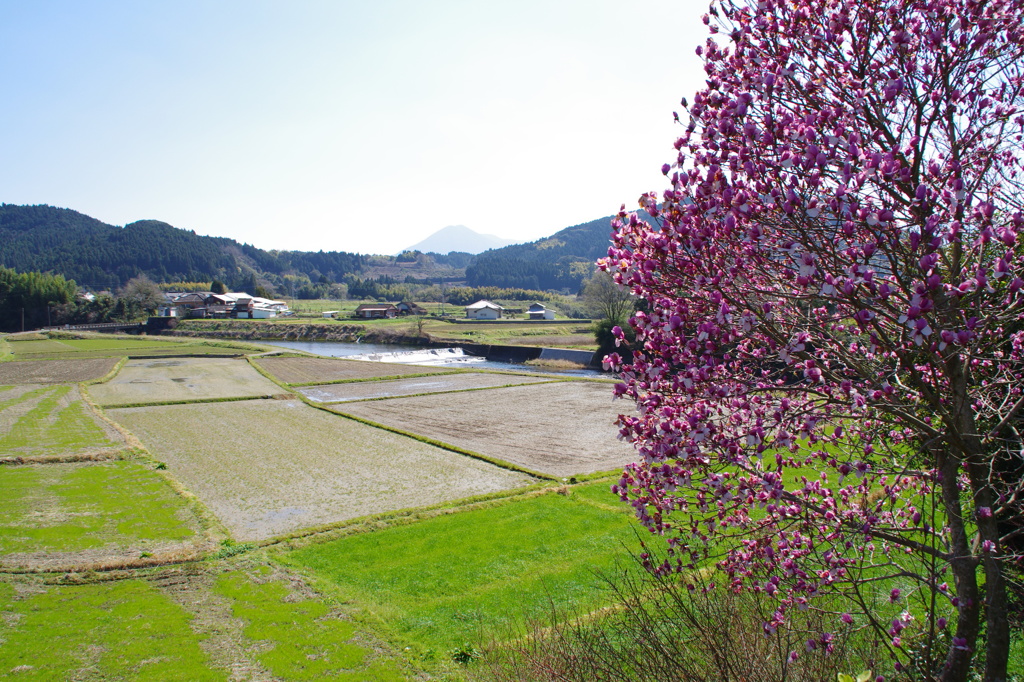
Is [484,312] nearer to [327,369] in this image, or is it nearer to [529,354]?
[529,354]

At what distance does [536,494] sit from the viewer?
19422 mm

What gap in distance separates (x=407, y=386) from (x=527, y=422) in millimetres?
16334

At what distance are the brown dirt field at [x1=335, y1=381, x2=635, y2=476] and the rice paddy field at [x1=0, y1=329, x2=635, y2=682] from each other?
21cm

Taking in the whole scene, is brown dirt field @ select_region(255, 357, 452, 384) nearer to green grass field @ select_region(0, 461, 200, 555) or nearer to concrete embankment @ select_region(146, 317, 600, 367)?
concrete embankment @ select_region(146, 317, 600, 367)

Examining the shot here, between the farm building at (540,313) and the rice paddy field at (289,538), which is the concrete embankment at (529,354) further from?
the farm building at (540,313)

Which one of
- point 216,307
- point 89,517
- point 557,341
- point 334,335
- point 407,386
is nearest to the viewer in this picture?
point 89,517

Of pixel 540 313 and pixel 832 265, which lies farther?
pixel 540 313

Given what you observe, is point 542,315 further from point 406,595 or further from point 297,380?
point 406,595

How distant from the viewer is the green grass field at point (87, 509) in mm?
15523

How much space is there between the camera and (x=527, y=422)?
106ft

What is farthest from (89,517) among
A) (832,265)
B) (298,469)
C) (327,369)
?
(327,369)

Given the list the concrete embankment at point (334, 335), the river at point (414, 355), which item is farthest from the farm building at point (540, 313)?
the river at point (414, 355)

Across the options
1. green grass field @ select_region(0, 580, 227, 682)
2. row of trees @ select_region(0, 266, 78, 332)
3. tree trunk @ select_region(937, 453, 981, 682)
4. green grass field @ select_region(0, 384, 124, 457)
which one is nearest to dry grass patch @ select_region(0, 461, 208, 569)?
green grass field @ select_region(0, 580, 227, 682)

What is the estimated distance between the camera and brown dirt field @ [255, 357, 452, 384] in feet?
169
